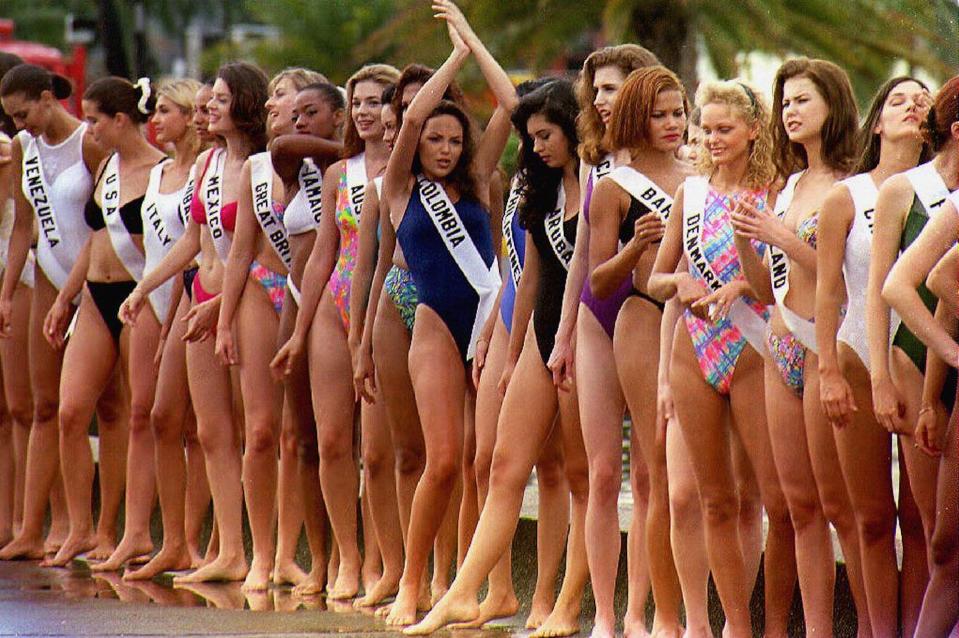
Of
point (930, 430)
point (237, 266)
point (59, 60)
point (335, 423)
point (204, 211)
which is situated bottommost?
point (335, 423)

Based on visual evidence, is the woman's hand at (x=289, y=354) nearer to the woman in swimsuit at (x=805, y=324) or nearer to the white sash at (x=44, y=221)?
the white sash at (x=44, y=221)

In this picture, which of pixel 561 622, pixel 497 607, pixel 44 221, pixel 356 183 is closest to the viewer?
pixel 561 622

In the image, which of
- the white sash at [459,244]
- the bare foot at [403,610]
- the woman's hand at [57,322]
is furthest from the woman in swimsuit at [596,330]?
the woman's hand at [57,322]

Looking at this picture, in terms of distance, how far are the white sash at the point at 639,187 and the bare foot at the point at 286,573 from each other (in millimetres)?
2450

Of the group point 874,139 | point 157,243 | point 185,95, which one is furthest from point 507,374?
point 185,95

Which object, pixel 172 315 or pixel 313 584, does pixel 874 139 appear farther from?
pixel 172 315

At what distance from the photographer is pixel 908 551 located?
5.93 metres

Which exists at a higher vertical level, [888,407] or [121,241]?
[121,241]

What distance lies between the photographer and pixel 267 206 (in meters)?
8.32

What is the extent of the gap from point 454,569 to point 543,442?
4.14ft

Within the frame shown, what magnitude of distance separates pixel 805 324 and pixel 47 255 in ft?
14.8

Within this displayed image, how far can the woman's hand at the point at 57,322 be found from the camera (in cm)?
923

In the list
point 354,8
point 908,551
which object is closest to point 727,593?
point 908,551

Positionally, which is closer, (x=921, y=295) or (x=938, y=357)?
(x=938, y=357)
